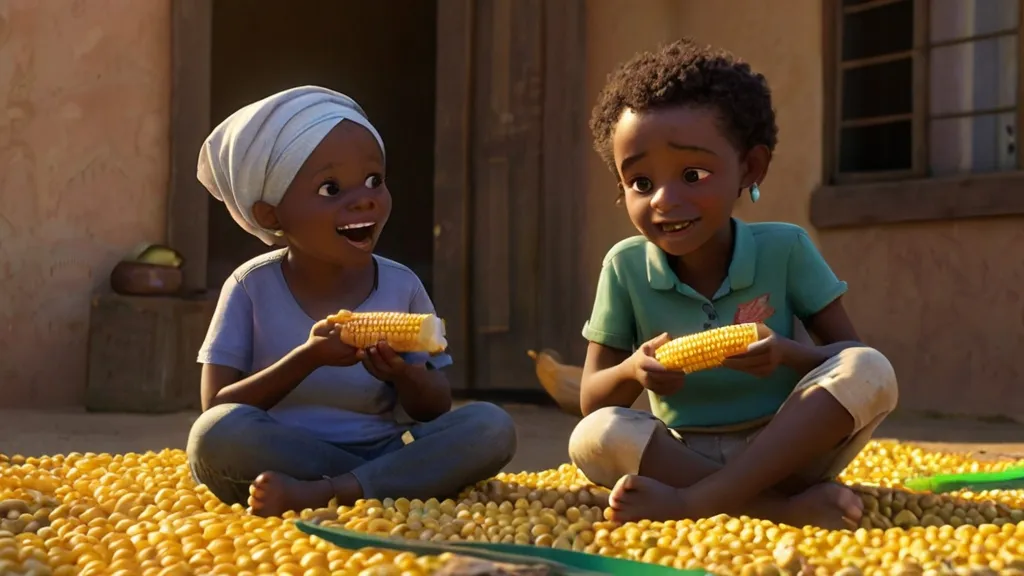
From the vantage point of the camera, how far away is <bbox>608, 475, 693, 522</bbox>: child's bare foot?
2.36 metres

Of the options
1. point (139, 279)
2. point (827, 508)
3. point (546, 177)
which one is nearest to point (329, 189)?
point (827, 508)

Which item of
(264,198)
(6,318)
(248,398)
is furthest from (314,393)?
(6,318)

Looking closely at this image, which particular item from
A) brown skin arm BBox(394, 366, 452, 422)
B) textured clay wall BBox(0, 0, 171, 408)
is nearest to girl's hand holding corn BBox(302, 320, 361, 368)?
brown skin arm BBox(394, 366, 452, 422)

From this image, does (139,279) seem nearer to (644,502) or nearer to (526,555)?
(644,502)

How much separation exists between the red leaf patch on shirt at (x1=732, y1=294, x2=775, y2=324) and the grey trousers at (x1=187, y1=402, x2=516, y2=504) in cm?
61

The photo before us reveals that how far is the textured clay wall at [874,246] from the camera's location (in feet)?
16.8

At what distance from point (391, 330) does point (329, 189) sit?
0.42 m

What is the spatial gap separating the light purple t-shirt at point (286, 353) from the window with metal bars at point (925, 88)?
360 cm

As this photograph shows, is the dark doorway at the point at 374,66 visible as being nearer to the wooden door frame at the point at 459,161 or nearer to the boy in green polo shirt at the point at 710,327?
the wooden door frame at the point at 459,161

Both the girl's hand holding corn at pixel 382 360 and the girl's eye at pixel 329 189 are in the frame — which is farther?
the girl's eye at pixel 329 189

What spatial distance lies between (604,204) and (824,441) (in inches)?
164

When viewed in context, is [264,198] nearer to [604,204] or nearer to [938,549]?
[938,549]

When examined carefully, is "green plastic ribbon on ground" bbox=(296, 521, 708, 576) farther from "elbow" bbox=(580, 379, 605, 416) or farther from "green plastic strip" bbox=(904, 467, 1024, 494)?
"green plastic strip" bbox=(904, 467, 1024, 494)

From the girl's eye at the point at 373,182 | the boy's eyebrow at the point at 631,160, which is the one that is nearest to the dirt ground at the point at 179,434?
the girl's eye at the point at 373,182
